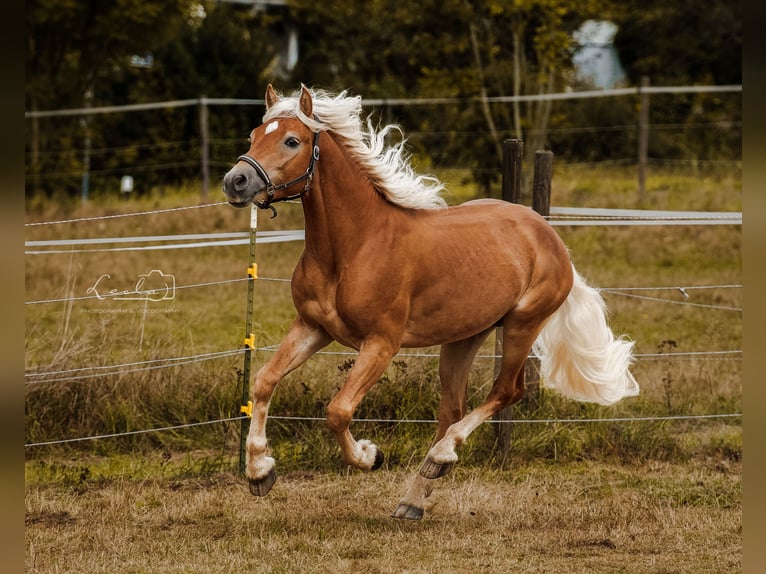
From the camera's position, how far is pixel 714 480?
641 cm

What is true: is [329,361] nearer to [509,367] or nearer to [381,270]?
[509,367]

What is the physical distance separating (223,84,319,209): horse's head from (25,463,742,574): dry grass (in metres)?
1.71

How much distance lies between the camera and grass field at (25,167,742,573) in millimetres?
4961

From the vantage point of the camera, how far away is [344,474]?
6.36m

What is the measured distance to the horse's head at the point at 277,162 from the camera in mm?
4152

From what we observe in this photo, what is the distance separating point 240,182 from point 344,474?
277cm

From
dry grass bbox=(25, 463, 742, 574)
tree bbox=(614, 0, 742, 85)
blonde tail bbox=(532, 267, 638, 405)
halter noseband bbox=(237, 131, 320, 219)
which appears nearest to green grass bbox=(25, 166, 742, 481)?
dry grass bbox=(25, 463, 742, 574)

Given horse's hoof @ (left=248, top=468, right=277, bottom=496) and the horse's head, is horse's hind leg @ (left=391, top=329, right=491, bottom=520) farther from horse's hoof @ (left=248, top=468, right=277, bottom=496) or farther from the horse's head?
the horse's head

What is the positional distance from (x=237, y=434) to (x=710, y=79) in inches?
850

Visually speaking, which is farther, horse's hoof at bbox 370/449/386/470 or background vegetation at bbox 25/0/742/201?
background vegetation at bbox 25/0/742/201

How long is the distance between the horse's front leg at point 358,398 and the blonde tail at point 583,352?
1.31 meters

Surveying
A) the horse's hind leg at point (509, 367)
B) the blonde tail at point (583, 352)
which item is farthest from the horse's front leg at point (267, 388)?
the blonde tail at point (583, 352)

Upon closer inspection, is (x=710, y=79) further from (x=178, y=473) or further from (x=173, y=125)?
(x=178, y=473)
